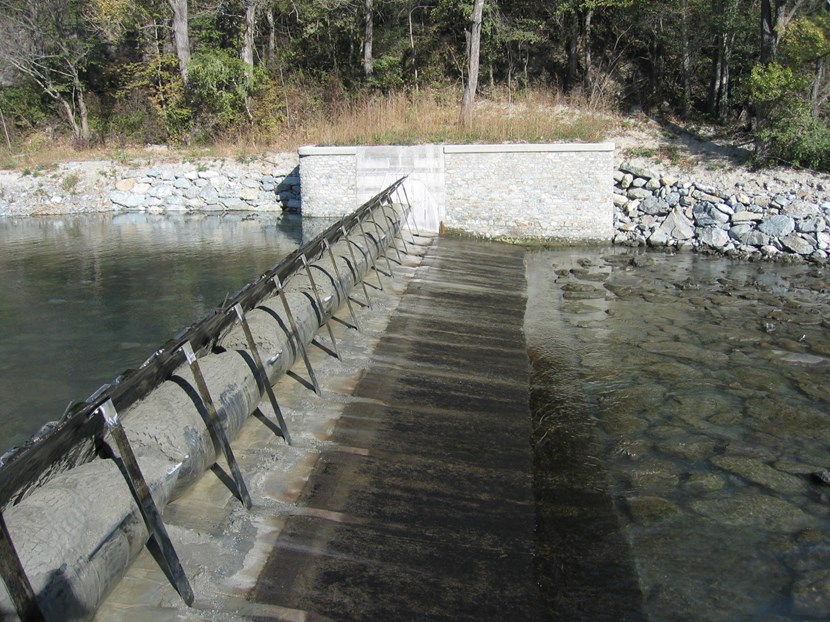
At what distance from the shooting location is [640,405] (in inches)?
318

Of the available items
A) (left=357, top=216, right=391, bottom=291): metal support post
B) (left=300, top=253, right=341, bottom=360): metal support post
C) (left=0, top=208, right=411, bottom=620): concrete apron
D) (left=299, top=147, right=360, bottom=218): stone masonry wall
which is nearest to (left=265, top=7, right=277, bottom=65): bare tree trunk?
(left=299, top=147, right=360, bottom=218): stone masonry wall

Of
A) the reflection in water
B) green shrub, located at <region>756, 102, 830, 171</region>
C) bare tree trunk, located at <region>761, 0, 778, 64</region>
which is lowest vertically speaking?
the reflection in water

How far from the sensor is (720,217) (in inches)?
656

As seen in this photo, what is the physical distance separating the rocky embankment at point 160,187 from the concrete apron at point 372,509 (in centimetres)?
1383

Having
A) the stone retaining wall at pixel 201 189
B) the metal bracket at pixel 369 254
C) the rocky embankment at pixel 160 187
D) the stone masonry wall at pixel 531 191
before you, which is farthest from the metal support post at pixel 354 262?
the stone retaining wall at pixel 201 189

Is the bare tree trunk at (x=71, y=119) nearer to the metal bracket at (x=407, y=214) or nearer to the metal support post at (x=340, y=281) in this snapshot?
the metal bracket at (x=407, y=214)

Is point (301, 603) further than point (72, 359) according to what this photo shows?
No

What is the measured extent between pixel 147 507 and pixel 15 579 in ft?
3.27

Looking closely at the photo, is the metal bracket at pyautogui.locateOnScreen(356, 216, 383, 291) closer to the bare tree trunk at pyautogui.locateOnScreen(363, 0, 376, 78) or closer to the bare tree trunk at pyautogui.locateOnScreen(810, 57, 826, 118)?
the bare tree trunk at pyautogui.locateOnScreen(810, 57, 826, 118)

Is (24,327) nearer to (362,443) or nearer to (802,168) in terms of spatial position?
(362,443)

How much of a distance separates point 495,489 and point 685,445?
8.29 feet

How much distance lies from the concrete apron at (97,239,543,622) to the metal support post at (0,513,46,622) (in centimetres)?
75

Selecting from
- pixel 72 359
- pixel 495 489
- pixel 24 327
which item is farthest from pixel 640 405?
pixel 24 327

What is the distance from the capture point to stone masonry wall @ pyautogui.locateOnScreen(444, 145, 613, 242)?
16578 mm
